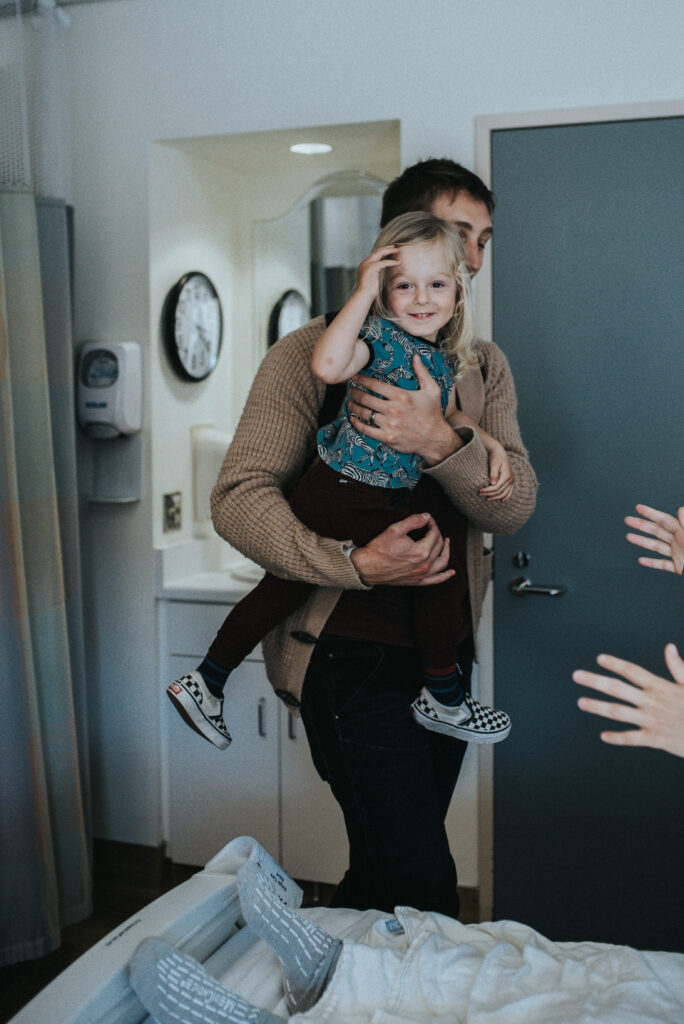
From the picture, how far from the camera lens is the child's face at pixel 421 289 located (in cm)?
156

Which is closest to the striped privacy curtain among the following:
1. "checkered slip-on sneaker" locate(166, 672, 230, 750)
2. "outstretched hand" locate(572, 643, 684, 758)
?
"checkered slip-on sneaker" locate(166, 672, 230, 750)

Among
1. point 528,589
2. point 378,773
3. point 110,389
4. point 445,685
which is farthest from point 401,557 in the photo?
point 110,389

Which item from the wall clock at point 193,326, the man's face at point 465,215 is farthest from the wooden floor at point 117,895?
the man's face at point 465,215

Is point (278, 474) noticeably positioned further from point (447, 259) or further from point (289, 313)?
point (289, 313)

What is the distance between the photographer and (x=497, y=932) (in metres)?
1.35

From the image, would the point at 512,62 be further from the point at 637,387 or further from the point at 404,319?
the point at 404,319

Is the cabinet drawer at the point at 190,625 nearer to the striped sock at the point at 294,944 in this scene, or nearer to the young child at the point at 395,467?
the young child at the point at 395,467

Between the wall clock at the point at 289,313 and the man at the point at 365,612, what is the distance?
134 cm

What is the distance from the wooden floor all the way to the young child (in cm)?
105

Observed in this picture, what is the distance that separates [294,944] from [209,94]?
2.23 metres

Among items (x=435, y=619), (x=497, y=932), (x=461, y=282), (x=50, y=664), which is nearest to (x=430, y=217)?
(x=461, y=282)

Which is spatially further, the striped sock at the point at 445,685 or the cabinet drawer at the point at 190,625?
the cabinet drawer at the point at 190,625

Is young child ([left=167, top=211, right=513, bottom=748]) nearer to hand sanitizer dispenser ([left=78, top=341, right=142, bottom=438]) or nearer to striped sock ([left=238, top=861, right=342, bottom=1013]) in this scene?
striped sock ([left=238, top=861, right=342, bottom=1013])

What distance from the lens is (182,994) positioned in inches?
43.4
